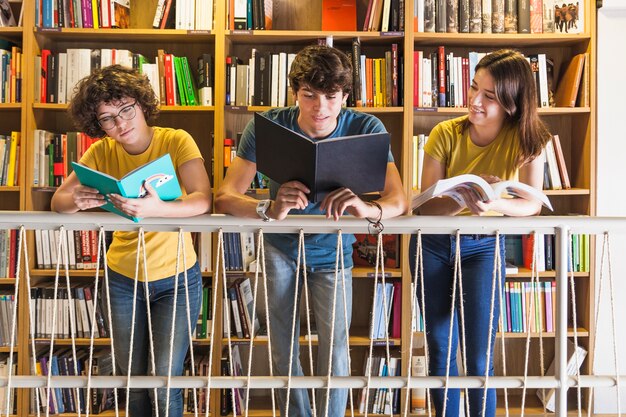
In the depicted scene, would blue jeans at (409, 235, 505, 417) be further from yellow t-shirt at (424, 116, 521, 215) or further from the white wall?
the white wall

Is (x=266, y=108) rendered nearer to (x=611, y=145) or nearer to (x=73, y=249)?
(x=73, y=249)

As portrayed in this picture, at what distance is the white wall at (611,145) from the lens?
3592mm

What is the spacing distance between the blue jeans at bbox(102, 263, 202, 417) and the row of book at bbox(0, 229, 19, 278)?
160cm

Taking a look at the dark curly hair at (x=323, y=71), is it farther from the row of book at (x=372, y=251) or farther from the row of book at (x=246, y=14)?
the row of book at (x=372, y=251)

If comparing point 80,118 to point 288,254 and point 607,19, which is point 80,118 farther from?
point 607,19

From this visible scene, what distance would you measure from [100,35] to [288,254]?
199 cm

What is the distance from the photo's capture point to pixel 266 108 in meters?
3.56

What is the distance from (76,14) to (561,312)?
8.86ft

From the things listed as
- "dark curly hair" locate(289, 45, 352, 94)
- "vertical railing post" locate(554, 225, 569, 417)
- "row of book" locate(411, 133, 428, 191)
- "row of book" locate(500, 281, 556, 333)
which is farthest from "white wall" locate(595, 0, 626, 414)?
"dark curly hair" locate(289, 45, 352, 94)

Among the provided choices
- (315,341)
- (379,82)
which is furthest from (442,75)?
(315,341)

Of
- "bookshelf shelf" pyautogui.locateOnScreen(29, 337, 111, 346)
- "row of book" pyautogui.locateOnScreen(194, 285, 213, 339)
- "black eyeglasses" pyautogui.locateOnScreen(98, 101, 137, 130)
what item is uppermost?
"black eyeglasses" pyautogui.locateOnScreen(98, 101, 137, 130)

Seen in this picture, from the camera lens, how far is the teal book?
1768 mm

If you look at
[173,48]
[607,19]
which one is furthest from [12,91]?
[607,19]

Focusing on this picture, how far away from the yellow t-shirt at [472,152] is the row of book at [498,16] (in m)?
1.37
